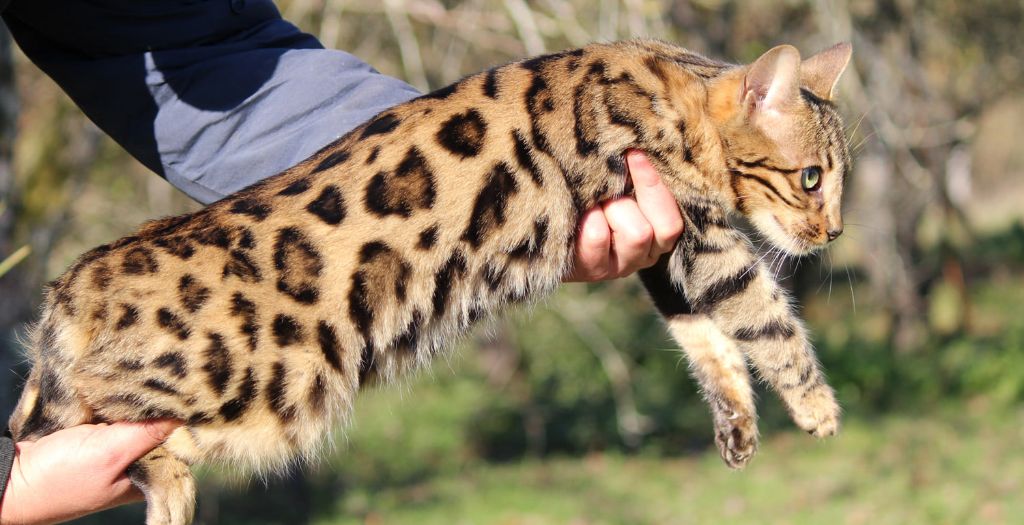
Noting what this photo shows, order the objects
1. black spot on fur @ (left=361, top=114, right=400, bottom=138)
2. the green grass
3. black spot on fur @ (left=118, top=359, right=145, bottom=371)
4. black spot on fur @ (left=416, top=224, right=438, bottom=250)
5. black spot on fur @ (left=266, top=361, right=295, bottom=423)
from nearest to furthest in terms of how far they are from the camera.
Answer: black spot on fur @ (left=118, top=359, right=145, bottom=371) < black spot on fur @ (left=266, top=361, right=295, bottom=423) < black spot on fur @ (left=416, top=224, right=438, bottom=250) < black spot on fur @ (left=361, top=114, right=400, bottom=138) < the green grass

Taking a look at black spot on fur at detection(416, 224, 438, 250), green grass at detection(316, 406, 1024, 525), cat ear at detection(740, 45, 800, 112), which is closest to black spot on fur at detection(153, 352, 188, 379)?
black spot on fur at detection(416, 224, 438, 250)

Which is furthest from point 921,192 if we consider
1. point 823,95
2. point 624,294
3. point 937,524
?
point 823,95

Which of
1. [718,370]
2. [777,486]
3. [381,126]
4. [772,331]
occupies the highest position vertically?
[381,126]

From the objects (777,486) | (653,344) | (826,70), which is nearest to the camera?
(826,70)

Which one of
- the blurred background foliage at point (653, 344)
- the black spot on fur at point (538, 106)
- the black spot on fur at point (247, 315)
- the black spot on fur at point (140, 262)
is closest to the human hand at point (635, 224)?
the black spot on fur at point (538, 106)

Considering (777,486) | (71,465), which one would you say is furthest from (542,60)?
(777,486)

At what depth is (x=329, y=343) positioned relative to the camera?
293cm

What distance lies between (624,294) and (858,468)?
14.9 ft

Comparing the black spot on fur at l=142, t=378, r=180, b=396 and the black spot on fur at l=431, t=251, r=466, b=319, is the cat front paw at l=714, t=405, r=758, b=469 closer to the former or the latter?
the black spot on fur at l=431, t=251, r=466, b=319

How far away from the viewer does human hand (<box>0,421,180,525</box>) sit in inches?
110

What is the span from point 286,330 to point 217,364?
0.19 meters

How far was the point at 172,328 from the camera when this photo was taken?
2.79m

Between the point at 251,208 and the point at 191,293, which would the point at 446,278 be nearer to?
the point at 251,208

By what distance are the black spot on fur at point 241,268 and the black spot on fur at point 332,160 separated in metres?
0.32
